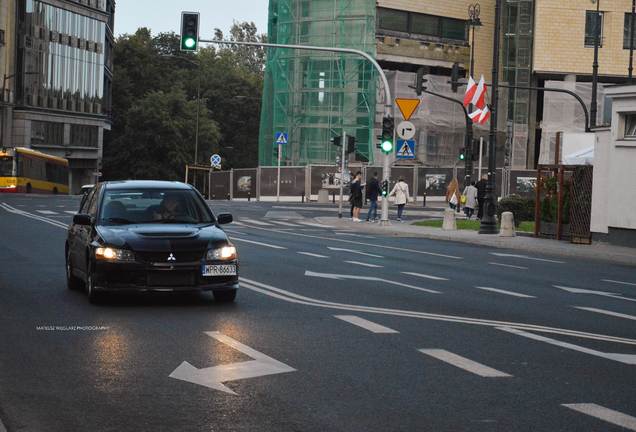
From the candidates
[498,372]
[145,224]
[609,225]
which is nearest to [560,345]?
[498,372]

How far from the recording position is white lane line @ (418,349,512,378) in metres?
9.14

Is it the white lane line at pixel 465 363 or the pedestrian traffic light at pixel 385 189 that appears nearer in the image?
the white lane line at pixel 465 363

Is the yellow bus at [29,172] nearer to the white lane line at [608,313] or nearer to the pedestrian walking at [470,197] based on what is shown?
the pedestrian walking at [470,197]

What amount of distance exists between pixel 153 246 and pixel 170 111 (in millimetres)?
93714

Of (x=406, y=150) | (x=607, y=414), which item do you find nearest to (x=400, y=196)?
(x=406, y=150)

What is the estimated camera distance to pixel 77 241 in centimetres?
1520

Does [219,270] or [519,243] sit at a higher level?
[219,270]

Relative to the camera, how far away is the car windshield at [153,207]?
48.2ft

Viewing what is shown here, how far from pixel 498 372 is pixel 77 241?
24.2 feet

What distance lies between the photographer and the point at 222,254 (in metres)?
13.8

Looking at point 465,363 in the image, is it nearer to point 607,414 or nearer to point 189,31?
point 607,414

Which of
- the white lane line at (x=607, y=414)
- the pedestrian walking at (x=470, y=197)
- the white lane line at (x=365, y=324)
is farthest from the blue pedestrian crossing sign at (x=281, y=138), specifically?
the white lane line at (x=607, y=414)

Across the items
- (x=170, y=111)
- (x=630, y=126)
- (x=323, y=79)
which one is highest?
(x=323, y=79)

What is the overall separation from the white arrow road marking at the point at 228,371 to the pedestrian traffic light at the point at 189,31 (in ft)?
82.6
